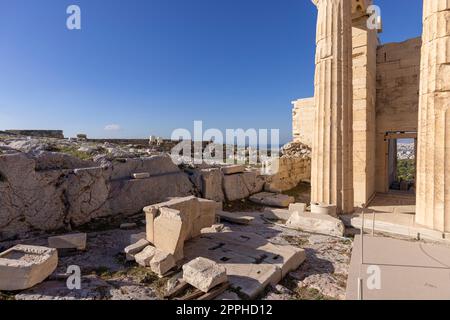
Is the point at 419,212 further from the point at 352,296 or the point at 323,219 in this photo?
the point at 352,296

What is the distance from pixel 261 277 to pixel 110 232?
3.40m

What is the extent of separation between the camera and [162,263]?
3734mm

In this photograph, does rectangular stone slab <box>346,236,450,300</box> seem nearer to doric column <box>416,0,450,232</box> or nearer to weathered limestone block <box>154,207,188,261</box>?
doric column <box>416,0,450,232</box>

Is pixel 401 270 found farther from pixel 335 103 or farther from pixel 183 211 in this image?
pixel 335 103

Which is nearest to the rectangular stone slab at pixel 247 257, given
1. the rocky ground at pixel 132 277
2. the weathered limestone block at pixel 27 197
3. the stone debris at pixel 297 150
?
the rocky ground at pixel 132 277

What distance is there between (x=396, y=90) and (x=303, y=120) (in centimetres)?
530

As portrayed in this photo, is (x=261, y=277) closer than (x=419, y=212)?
Yes

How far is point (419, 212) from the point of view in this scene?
20.3ft

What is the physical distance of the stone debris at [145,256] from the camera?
400 centimetres

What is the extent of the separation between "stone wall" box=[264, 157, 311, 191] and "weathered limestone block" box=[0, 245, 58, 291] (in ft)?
25.5

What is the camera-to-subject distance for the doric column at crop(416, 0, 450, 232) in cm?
554

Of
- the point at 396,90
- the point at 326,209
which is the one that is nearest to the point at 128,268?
the point at 326,209

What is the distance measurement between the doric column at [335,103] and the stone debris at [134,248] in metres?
5.12

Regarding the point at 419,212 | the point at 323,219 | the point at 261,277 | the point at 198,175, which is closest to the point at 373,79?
the point at 419,212
